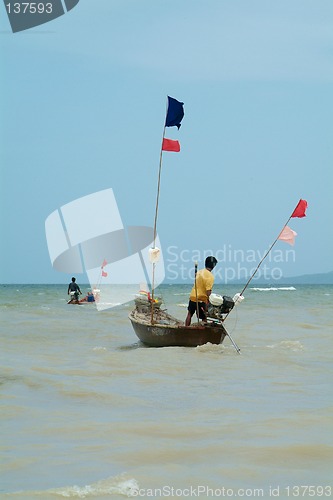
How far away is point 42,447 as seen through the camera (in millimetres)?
5309

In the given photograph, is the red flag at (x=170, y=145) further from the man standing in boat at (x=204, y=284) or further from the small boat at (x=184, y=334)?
the small boat at (x=184, y=334)

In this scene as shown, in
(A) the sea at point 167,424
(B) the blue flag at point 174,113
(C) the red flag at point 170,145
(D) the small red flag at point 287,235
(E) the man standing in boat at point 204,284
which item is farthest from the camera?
(C) the red flag at point 170,145

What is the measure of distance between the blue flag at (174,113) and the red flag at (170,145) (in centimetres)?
31

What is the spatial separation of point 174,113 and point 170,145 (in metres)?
0.61

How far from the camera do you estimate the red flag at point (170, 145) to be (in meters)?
12.5

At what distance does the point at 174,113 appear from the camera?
40.4ft

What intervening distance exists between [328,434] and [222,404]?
151cm

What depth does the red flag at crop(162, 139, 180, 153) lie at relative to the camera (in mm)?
12477

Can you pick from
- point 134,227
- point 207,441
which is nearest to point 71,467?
point 207,441

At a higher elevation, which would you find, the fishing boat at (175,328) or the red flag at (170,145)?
the red flag at (170,145)

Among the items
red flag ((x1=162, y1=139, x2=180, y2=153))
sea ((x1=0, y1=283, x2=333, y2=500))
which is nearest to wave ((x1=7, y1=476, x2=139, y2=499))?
sea ((x1=0, y1=283, x2=333, y2=500))

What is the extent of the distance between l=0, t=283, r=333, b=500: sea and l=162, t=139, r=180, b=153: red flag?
3812 millimetres

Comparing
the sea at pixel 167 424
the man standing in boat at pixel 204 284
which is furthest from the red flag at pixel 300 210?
the sea at pixel 167 424

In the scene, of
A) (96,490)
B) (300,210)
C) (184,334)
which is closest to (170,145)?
(300,210)
